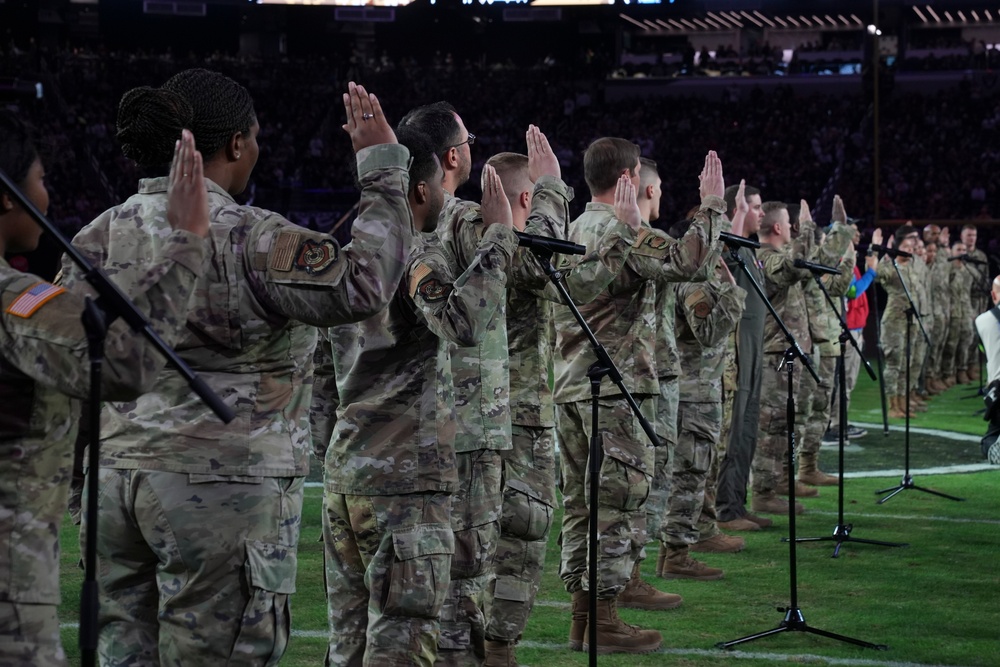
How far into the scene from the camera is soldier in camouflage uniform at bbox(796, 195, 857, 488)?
10375 mm

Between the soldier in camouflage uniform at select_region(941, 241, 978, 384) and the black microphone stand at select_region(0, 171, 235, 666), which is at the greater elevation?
the black microphone stand at select_region(0, 171, 235, 666)

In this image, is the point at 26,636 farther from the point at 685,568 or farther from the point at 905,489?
the point at 905,489

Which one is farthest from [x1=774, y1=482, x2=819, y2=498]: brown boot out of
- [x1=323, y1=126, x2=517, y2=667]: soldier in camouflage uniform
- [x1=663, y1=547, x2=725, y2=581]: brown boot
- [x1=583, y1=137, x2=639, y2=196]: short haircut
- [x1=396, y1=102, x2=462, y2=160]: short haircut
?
[x1=323, y1=126, x2=517, y2=667]: soldier in camouflage uniform

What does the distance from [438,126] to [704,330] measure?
3.32 m

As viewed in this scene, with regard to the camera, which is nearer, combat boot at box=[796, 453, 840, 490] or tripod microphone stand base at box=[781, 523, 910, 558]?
tripod microphone stand base at box=[781, 523, 910, 558]

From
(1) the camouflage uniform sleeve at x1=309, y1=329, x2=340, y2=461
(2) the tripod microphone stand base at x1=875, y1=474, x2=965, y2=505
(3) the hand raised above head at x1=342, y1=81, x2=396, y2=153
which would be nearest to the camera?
(3) the hand raised above head at x1=342, y1=81, x2=396, y2=153

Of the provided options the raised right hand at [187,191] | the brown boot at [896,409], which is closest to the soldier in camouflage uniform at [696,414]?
the raised right hand at [187,191]

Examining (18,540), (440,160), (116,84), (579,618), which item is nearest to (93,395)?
(18,540)

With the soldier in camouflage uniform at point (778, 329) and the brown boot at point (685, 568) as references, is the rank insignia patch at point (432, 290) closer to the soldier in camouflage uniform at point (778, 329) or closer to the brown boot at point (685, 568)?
the brown boot at point (685, 568)

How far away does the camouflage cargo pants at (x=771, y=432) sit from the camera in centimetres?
945

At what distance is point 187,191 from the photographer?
2.70m

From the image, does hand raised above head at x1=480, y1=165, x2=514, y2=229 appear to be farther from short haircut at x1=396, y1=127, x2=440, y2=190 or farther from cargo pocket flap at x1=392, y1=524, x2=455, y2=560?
cargo pocket flap at x1=392, y1=524, x2=455, y2=560

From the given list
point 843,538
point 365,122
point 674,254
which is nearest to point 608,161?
point 674,254

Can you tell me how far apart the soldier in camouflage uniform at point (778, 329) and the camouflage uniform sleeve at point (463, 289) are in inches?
224
